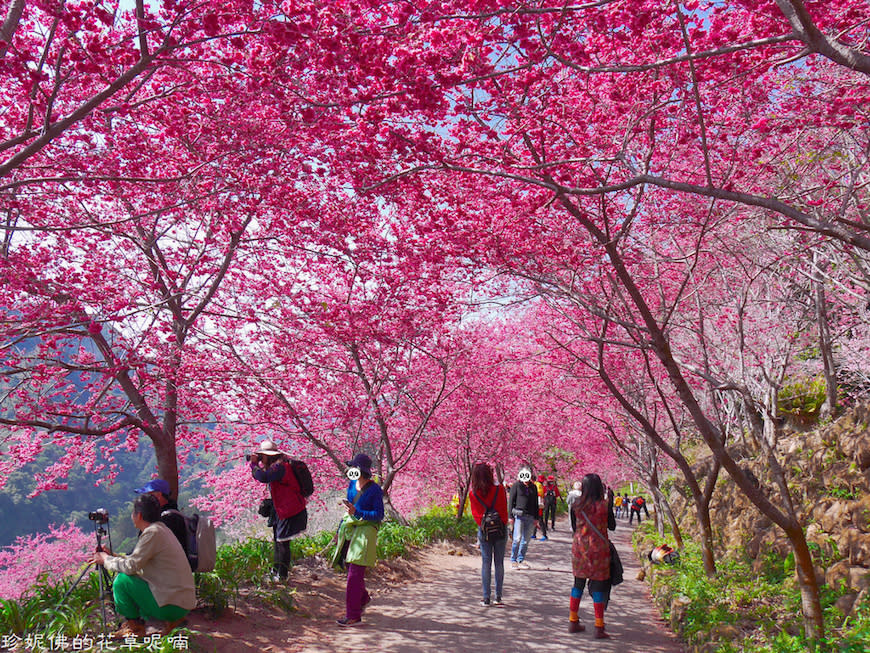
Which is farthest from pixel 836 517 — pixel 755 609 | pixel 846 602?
pixel 755 609

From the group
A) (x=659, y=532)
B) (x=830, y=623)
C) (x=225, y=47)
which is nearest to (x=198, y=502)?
(x=659, y=532)

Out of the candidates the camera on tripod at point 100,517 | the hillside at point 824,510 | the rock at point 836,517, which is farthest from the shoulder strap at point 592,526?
the camera on tripod at point 100,517

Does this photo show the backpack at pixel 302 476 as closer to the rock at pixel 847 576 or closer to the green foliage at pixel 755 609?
the green foliage at pixel 755 609

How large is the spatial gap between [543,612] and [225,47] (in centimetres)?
712

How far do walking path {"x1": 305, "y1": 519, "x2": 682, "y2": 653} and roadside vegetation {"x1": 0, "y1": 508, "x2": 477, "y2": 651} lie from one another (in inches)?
42.3

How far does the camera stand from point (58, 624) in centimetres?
442

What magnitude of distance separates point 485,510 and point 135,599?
4.10m

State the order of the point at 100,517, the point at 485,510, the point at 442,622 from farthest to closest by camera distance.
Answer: the point at 485,510 < the point at 442,622 < the point at 100,517

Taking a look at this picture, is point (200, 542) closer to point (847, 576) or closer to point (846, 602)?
point (846, 602)

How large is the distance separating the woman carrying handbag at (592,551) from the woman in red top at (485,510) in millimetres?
1242

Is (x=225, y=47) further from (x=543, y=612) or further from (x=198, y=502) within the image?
(x=198, y=502)

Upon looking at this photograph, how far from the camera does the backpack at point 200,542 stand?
17.0 ft

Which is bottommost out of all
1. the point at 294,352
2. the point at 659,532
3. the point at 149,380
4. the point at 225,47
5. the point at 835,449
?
the point at 659,532

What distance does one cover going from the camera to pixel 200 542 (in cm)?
522
